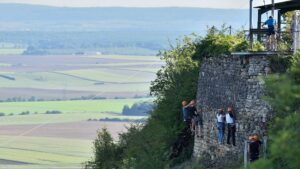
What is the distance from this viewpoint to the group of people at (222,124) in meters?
27.5

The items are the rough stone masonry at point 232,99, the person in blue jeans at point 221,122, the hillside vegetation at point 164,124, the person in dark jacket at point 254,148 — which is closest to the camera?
the person in dark jacket at point 254,148

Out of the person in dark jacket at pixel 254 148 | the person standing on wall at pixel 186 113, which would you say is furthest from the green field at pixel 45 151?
the person in dark jacket at pixel 254 148

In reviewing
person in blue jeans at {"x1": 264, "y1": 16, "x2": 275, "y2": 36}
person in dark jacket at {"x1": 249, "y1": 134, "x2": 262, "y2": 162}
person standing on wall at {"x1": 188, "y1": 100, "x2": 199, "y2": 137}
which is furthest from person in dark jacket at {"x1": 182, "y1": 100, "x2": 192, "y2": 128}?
person in dark jacket at {"x1": 249, "y1": 134, "x2": 262, "y2": 162}

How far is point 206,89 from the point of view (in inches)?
1334

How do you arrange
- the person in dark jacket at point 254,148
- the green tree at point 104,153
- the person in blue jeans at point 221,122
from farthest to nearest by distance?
the green tree at point 104,153 → the person in blue jeans at point 221,122 → the person in dark jacket at point 254,148

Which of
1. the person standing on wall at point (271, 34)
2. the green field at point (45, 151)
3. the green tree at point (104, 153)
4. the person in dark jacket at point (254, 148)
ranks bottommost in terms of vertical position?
the green field at point (45, 151)

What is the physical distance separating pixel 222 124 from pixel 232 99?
2.30ft

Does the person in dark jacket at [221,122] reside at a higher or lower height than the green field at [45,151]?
higher

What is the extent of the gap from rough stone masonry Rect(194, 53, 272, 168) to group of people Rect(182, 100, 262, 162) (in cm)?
15

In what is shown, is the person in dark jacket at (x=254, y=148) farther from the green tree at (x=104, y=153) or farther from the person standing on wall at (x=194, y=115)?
the green tree at (x=104, y=153)

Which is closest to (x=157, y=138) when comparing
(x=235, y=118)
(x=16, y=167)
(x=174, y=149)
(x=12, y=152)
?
(x=174, y=149)

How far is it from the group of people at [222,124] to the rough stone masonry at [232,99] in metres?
0.15

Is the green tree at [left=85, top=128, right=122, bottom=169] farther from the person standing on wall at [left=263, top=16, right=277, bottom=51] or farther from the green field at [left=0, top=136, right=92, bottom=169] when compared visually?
the green field at [left=0, top=136, right=92, bottom=169]

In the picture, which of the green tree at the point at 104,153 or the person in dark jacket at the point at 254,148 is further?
the green tree at the point at 104,153
